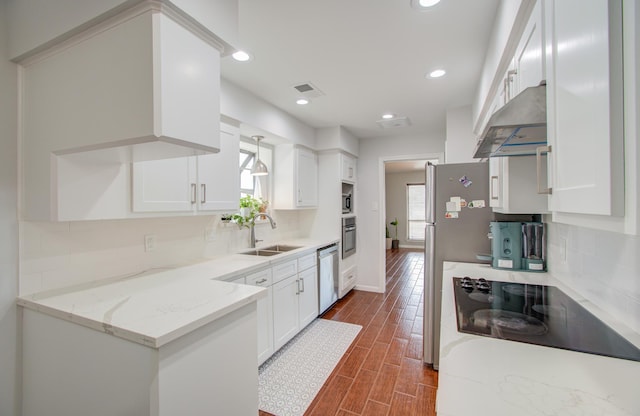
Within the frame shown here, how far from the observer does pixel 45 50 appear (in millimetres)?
1382

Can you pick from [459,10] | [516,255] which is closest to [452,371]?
[516,255]

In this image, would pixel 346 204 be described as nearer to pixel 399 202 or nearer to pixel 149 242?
pixel 149 242

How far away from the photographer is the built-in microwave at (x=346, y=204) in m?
4.23

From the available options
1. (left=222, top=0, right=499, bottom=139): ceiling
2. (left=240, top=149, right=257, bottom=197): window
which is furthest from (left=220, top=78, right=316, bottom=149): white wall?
(left=240, top=149, right=257, bottom=197): window

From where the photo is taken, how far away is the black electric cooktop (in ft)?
3.13

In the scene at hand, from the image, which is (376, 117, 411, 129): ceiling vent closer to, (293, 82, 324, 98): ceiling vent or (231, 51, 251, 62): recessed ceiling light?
(293, 82, 324, 98): ceiling vent

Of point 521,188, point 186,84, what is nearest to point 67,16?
point 186,84

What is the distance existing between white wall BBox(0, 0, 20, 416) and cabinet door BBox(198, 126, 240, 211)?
96 centimetres

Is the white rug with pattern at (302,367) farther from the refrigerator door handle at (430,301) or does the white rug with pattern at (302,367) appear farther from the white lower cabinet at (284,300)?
the refrigerator door handle at (430,301)

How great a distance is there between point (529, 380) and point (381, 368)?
72.9 inches

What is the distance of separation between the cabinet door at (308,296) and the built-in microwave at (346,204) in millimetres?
1231

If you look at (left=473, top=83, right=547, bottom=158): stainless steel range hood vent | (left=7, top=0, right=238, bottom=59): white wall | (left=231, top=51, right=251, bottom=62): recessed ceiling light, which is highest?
(left=231, top=51, right=251, bottom=62): recessed ceiling light

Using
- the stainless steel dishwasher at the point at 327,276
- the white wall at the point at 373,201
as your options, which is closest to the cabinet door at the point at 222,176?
the stainless steel dishwasher at the point at 327,276

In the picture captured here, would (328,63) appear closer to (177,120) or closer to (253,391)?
(177,120)
